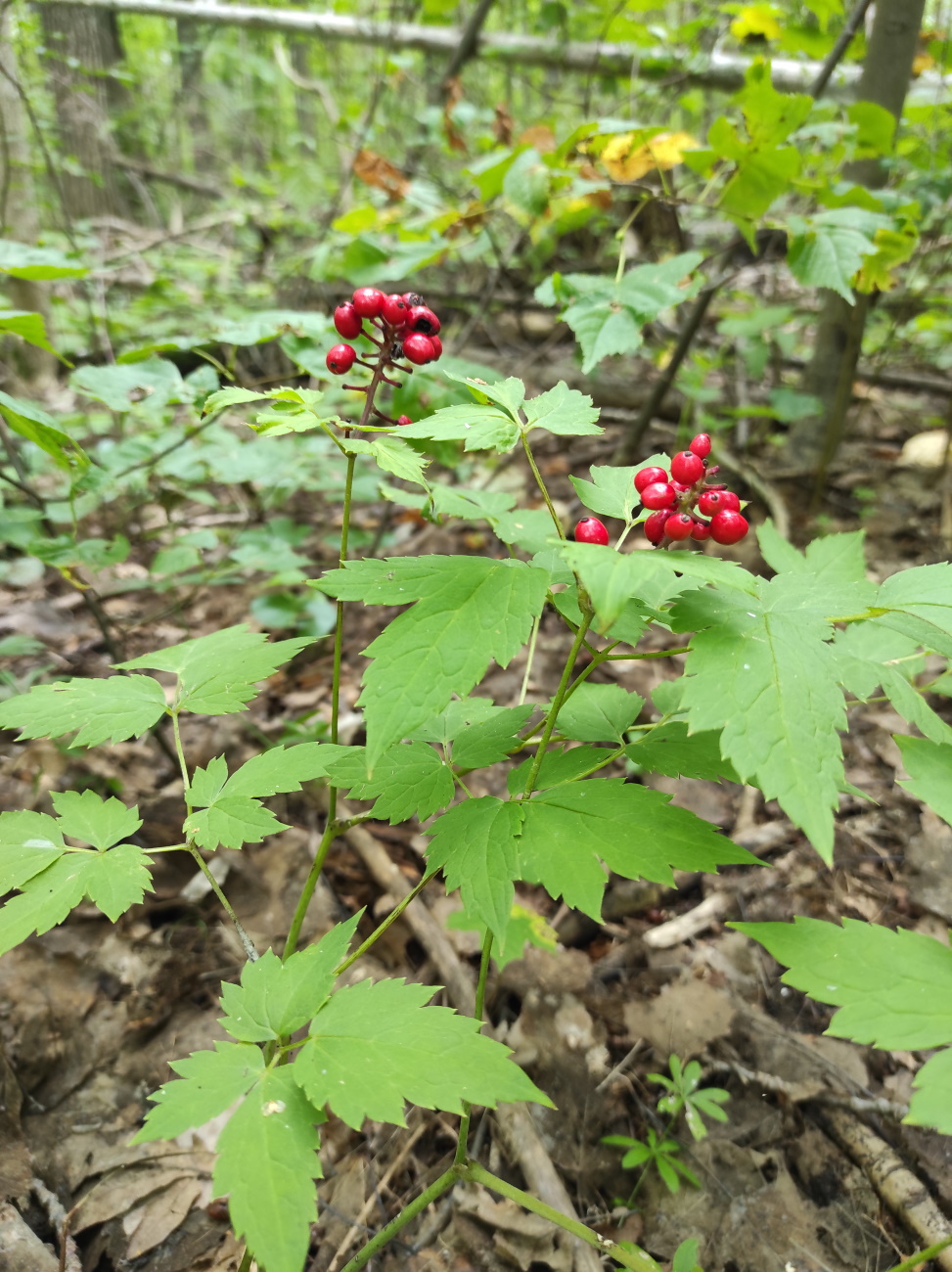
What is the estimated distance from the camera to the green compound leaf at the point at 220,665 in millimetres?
1494

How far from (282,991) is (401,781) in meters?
0.42

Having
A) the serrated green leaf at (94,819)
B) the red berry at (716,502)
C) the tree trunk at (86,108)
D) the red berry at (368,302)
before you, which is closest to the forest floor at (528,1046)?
the serrated green leaf at (94,819)

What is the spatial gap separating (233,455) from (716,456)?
9.22 feet

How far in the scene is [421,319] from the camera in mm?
1461

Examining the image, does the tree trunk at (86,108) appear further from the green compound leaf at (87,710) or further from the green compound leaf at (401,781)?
the green compound leaf at (401,781)

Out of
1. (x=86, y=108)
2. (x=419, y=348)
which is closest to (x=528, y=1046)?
(x=419, y=348)

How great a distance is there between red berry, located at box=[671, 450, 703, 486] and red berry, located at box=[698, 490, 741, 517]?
0.12 feet

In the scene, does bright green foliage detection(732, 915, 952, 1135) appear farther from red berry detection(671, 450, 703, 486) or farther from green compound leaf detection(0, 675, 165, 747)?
green compound leaf detection(0, 675, 165, 747)

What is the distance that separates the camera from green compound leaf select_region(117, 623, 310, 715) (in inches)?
58.8

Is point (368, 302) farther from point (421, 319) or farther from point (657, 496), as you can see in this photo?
point (657, 496)

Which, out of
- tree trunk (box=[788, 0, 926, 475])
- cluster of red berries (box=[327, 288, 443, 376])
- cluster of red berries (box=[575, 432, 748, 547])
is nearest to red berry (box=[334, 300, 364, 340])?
cluster of red berries (box=[327, 288, 443, 376])

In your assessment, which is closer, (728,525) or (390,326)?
(728,525)

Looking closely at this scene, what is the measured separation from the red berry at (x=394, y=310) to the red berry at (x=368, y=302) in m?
0.01

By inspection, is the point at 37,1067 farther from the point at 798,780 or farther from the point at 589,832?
the point at 798,780
